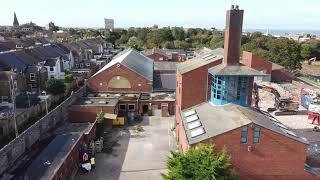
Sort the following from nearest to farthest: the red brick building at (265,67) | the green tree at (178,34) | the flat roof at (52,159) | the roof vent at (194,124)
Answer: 1. the flat roof at (52,159)
2. the roof vent at (194,124)
3. the red brick building at (265,67)
4. the green tree at (178,34)

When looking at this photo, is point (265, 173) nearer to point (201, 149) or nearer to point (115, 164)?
point (201, 149)

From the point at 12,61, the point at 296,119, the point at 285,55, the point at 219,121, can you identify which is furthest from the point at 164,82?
the point at 285,55

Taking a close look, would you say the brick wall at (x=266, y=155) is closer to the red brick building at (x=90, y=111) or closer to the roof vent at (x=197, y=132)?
the roof vent at (x=197, y=132)

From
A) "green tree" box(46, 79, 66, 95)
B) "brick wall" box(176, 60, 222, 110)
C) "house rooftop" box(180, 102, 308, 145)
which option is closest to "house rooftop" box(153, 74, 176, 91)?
"green tree" box(46, 79, 66, 95)

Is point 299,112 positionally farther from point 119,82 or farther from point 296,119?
point 119,82

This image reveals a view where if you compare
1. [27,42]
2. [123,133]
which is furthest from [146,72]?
[27,42]

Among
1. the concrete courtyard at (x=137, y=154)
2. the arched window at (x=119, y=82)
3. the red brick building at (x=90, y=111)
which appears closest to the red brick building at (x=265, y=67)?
the arched window at (x=119, y=82)

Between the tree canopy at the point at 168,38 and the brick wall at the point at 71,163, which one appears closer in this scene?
the brick wall at the point at 71,163
